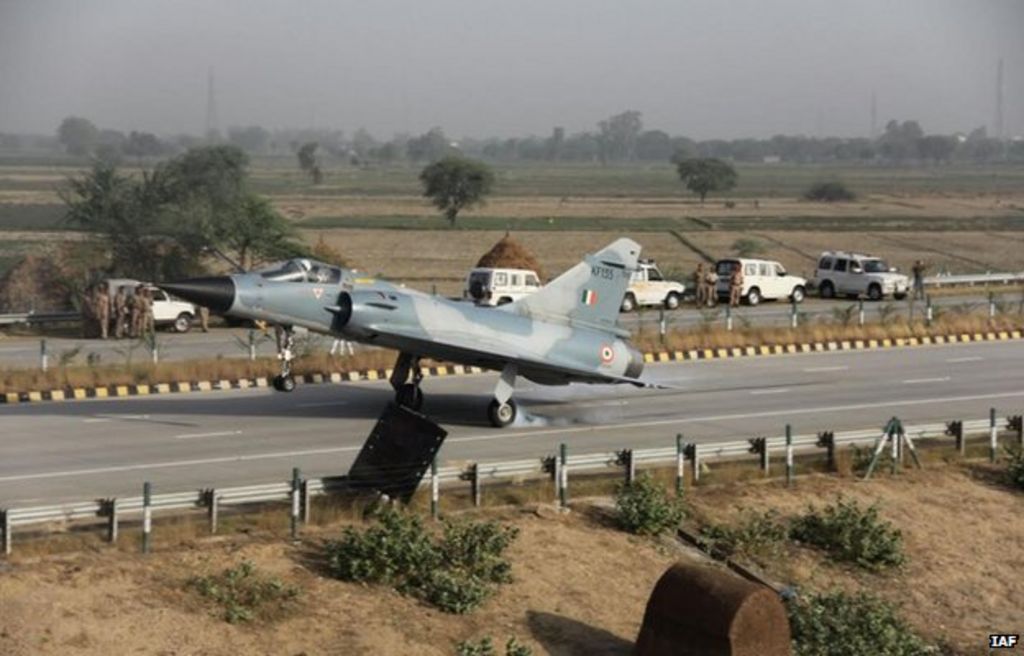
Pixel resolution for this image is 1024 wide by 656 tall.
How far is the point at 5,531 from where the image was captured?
19141mm

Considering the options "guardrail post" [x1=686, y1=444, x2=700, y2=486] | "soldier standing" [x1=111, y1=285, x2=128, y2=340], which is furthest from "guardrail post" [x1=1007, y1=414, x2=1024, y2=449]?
"soldier standing" [x1=111, y1=285, x2=128, y2=340]

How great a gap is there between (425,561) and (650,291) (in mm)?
36668

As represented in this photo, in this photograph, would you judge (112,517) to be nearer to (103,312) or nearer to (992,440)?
(992,440)

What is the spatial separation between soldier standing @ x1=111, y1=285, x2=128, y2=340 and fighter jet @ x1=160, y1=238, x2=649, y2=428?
16495 millimetres

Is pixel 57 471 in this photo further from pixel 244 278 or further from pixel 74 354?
pixel 74 354

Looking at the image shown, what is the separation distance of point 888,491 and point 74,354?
20.1 m

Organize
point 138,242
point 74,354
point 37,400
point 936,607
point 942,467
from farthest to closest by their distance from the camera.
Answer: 1. point 138,242
2. point 74,354
3. point 37,400
4. point 942,467
5. point 936,607

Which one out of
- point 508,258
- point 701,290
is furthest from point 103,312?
point 701,290

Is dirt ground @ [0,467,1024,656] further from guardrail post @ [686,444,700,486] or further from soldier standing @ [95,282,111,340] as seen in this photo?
soldier standing @ [95,282,111,340]

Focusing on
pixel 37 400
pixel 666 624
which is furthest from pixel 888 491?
pixel 37 400

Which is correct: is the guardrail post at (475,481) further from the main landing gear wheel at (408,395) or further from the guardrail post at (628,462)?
the main landing gear wheel at (408,395)

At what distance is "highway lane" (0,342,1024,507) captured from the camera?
25484 mm

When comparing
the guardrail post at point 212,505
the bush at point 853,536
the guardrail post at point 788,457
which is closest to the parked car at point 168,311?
the guardrail post at point 788,457

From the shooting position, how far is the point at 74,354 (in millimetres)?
36594
